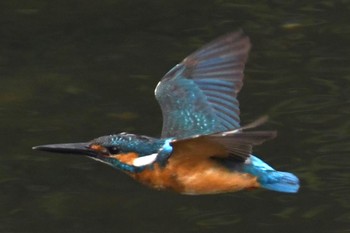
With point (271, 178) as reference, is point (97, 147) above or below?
above

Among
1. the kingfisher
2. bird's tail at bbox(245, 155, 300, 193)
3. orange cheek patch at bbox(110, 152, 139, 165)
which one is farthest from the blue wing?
orange cheek patch at bbox(110, 152, 139, 165)

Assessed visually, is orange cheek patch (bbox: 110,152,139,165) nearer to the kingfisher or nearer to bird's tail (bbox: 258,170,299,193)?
the kingfisher

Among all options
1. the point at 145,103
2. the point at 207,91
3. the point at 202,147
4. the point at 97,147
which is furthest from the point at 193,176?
the point at 145,103

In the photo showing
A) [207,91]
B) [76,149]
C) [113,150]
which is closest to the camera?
[113,150]

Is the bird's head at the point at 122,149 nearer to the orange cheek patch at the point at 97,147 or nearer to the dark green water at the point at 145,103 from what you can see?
the orange cheek patch at the point at 97,147

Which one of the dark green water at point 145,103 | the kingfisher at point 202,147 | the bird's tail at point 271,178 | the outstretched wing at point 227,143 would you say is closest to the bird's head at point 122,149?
the kingfisher at point 202,147

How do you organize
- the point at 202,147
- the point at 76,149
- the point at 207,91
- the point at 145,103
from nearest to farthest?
the point at 202,147 → the point at 76,149 → the point at 207,91 → the point at 145,103

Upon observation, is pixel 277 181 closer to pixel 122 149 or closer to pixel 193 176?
pixel 193 176

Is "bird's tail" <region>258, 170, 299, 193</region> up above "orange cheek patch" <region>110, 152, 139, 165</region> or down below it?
below
